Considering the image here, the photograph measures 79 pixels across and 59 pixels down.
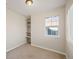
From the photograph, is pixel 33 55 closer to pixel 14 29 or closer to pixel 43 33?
pixel 43 33

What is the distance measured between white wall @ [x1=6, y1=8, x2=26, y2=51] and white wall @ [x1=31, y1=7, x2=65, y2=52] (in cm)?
97

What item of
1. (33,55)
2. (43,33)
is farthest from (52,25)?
(33,55)

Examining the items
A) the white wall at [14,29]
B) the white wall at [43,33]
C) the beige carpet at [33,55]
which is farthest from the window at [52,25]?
the white wall at [14,29]

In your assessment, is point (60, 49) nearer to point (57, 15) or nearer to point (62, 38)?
point (62, 38)

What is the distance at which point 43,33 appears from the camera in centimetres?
545

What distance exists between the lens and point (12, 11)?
5.67 meters

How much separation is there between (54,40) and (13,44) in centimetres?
250

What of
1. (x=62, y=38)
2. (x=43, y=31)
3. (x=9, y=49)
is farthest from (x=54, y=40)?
(x=9, y=49)

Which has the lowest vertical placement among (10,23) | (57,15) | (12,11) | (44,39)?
(44,39)

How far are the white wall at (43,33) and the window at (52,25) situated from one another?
210 millimetres

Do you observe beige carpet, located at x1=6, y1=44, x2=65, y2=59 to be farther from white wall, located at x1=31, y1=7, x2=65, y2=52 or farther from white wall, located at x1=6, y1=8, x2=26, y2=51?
white wall, located at x1=6, y1=8, x2=26, y2=51

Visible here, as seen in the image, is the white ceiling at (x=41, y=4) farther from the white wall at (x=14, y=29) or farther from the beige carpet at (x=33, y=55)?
the beige carpet at (x=33, y=55)

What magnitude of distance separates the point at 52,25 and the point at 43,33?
816 mm

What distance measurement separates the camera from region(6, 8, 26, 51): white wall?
5.26 m
